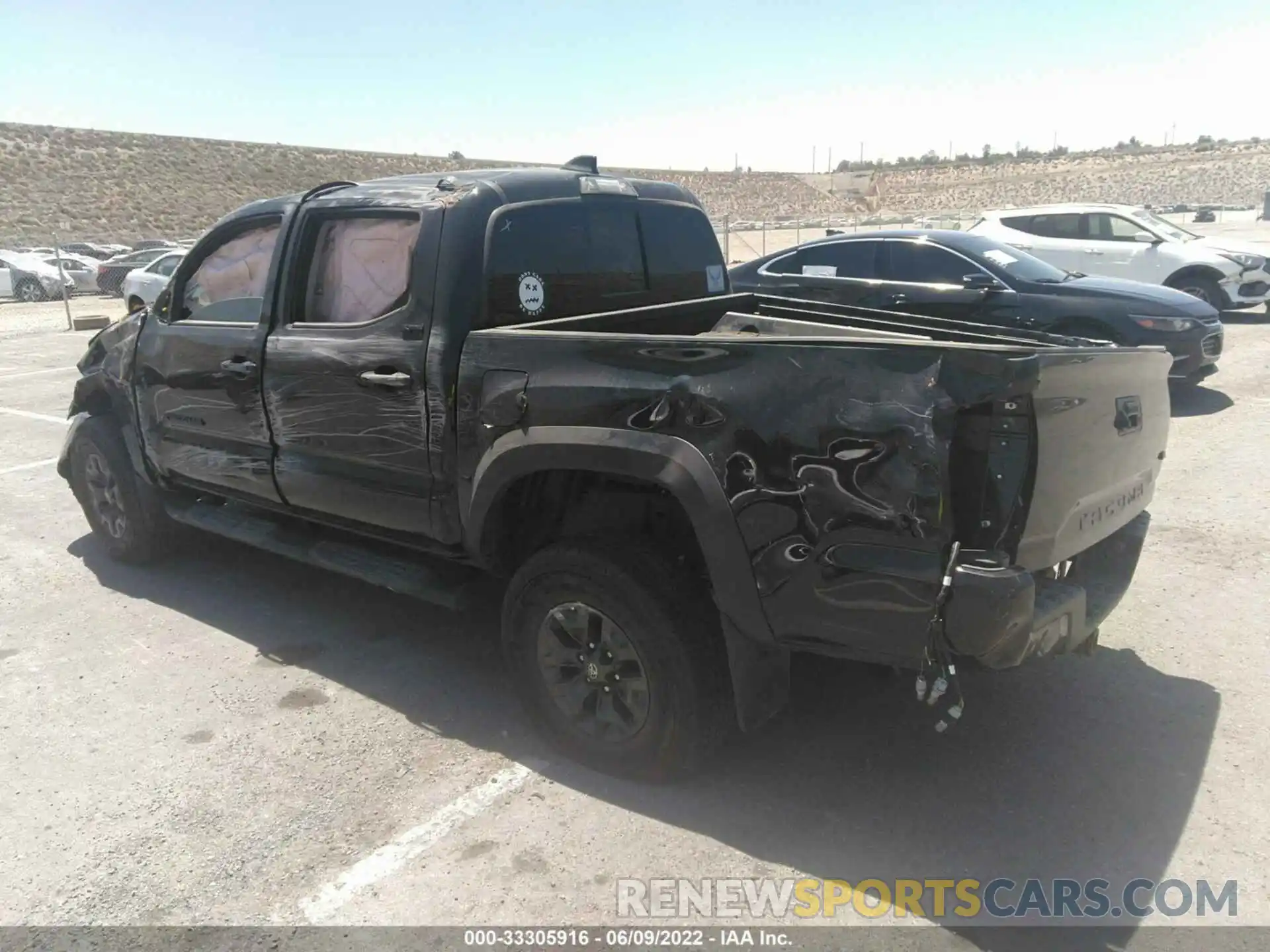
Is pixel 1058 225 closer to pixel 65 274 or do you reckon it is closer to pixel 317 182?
pixel 65 274

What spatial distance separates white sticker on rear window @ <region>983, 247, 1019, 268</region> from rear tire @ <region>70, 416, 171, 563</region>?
7344mm

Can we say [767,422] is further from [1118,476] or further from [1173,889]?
[1173,889]

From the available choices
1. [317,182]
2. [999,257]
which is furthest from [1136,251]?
[317,182]

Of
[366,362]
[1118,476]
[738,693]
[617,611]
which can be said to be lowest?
[738,693]

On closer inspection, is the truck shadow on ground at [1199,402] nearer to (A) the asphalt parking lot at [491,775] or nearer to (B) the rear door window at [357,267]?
(A) the asphalt parking lot at [491,775]

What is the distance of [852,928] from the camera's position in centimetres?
256

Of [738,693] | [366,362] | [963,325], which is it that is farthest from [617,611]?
[963,325]

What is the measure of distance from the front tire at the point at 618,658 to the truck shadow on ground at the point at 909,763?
157mm

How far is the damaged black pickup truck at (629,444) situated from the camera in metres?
2.47

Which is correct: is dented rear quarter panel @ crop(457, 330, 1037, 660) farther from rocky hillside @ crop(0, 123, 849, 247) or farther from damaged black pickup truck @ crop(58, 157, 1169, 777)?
rocky hillside @ crop(0, 123, 849, 247)

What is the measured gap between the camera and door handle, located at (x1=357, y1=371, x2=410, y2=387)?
356cm

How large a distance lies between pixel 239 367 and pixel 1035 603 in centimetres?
345

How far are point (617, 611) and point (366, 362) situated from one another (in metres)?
1.48

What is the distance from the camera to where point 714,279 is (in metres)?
4.76
